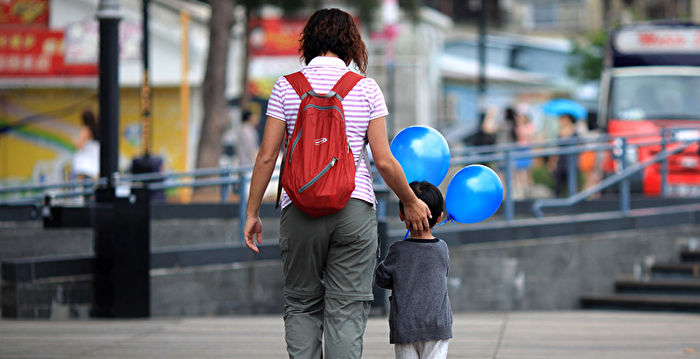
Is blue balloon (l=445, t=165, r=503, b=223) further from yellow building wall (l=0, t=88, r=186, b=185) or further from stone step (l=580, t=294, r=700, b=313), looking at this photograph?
yellow building wall (l=0, t=88, r=186, b=185)

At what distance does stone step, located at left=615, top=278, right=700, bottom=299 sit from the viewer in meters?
11.8

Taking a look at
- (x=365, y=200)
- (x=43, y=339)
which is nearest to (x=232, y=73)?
(x=43, y=339)

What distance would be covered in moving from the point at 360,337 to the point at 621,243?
26.3ft

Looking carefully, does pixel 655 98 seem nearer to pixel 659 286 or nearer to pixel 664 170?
pixel 664 170

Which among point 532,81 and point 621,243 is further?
point 532,81

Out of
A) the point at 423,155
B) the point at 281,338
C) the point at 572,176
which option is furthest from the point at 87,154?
the point at 423,155

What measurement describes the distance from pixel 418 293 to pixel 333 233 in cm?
63

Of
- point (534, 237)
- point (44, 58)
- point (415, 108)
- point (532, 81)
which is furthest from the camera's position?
point (532, 81)

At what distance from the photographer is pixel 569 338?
27.8ft

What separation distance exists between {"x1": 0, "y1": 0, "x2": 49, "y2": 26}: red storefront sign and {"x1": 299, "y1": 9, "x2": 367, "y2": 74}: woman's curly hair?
2105 centimetres

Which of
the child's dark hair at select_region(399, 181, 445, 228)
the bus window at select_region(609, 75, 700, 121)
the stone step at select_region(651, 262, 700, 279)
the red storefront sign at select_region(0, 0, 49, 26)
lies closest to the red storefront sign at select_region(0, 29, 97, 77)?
the red storefront sign at select_region(0, 0, 49, 26)

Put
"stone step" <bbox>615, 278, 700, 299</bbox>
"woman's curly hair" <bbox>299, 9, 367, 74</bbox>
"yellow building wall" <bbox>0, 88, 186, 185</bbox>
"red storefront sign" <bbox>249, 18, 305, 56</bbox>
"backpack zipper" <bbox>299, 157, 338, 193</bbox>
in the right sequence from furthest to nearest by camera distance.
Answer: "red storefront sign" <bbox>249, 18, 305, 56</bbox> < "yellow building wall" <bbox>0, 88, 186, 185</bbox> < "stone step" <bbox>615, 278, 700, 299</bbox> < "woman's curly hair" <bbox>299, 9, 367, 74</bbox> < "backpack zipper" <bbox>299, 157, 338, 193</bbox>

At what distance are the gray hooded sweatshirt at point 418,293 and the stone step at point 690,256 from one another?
815cm

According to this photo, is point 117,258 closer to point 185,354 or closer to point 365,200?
point 185,354
